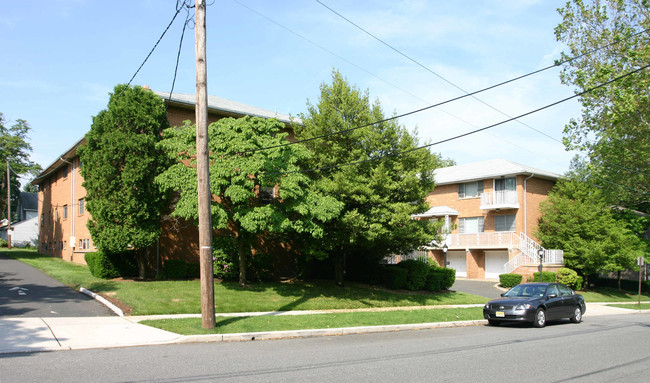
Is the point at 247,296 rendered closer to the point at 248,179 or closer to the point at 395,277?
the point at 248,179

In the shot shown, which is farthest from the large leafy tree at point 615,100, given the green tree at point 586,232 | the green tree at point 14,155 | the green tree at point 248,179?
the green tree at point 14,155

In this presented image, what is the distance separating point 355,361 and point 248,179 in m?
9.34

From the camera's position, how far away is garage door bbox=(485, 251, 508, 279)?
114 feet

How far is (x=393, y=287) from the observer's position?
2384 cm

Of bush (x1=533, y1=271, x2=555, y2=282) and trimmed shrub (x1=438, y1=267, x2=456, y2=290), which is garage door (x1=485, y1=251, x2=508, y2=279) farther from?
trimmed shrub (x1=438, y1=267, x2=456, y2=290)

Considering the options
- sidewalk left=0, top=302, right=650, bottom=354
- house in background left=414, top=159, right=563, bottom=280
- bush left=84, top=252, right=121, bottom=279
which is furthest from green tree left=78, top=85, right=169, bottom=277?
house in background left=414, top=159, right=563, bottom=280

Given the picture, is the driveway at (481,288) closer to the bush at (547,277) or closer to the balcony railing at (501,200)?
the bush at (547,277)

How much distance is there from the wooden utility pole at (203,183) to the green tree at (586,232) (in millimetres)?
26186

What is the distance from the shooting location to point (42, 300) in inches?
581

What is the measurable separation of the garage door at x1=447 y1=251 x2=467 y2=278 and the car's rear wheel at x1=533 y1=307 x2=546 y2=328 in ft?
70.9

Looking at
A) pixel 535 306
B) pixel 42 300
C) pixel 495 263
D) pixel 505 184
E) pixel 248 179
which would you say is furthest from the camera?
pixel 495 263

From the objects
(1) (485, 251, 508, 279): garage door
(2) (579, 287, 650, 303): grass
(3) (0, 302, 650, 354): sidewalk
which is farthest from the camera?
(1) (485, 251, 508, 279): garage door

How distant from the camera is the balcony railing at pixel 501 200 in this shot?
33969mm

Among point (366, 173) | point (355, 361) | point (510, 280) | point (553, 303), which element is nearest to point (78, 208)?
point (366, 173)
